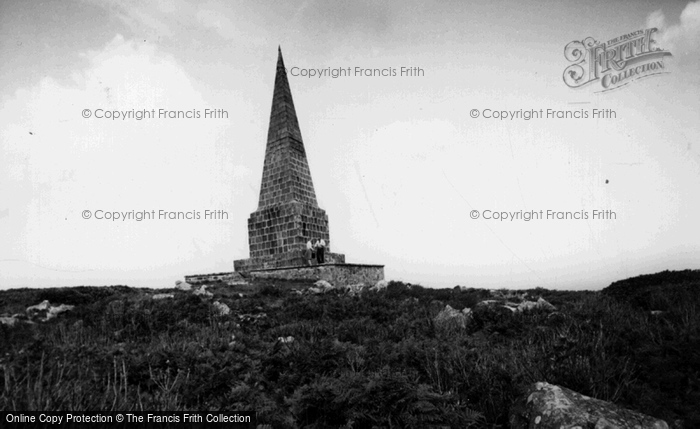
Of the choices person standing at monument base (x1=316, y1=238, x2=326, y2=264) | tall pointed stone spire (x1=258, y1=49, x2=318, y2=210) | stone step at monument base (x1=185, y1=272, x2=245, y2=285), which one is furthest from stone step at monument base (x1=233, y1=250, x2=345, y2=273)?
tall pointed stone spire (x1=258, y1=49, x2=318, y2=210)

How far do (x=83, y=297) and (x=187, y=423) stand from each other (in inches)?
388

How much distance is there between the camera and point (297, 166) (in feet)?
68.8

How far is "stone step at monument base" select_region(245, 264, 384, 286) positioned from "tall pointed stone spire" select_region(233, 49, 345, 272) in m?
0.81

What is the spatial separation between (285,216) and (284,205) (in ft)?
1.98

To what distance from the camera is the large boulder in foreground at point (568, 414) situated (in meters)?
2.97

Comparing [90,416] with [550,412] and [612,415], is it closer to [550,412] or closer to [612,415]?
[550,412]

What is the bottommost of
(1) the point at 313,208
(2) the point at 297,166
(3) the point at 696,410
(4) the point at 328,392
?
(3) the point at 696,410

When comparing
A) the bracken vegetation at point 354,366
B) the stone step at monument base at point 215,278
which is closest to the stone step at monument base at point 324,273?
the stone step at monument base at point 215,278

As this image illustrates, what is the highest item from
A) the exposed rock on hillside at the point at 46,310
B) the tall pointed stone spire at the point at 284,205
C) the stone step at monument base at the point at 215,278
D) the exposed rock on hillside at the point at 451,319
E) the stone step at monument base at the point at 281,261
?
the tall pointed stone spire at the point at 284,205

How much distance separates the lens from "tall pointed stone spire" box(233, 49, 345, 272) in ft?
63.8

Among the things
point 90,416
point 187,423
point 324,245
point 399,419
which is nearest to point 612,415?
point 399,419

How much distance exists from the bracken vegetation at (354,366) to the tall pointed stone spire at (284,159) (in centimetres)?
1193

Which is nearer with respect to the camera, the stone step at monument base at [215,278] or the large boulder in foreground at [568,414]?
the large boulder in foreground at [568,414]

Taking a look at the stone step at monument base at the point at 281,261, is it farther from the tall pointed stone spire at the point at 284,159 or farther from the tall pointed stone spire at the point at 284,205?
the tall pointed stone spire at the point at 284,159
